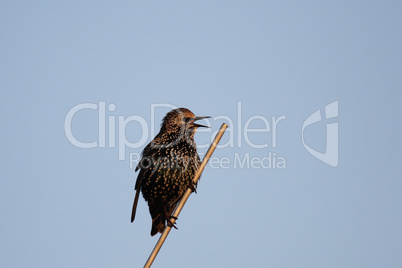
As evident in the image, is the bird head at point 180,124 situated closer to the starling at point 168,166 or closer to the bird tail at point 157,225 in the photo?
the starling at point 168,166

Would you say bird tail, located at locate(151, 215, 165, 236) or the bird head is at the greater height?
the bird head

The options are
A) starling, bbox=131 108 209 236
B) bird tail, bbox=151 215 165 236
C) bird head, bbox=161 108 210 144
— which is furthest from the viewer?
bird tail, bbox=151 215 165 236

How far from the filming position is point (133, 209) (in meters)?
6.78

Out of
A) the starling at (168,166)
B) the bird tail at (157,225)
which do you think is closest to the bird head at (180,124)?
the starling at (168,166)

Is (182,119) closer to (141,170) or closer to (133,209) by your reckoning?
(141,170)

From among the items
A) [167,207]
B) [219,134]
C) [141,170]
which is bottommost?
[167,207]

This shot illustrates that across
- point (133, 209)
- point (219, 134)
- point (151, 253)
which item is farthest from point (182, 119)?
point (151, 253)

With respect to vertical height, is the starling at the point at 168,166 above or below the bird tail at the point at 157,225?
above

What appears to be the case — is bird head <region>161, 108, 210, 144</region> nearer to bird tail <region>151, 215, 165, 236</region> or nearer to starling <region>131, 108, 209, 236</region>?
starling <region>131, 108, 209, 236</region>

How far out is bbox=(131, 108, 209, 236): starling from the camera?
681 centimetres

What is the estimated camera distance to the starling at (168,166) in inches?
268

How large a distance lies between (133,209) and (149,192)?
386 mm

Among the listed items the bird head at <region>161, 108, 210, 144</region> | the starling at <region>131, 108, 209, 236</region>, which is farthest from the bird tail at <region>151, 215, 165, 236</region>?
the bird head at <region>161, 108, 210, 144</region>

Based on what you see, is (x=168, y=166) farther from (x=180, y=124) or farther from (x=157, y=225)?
(x=157, y=225)
